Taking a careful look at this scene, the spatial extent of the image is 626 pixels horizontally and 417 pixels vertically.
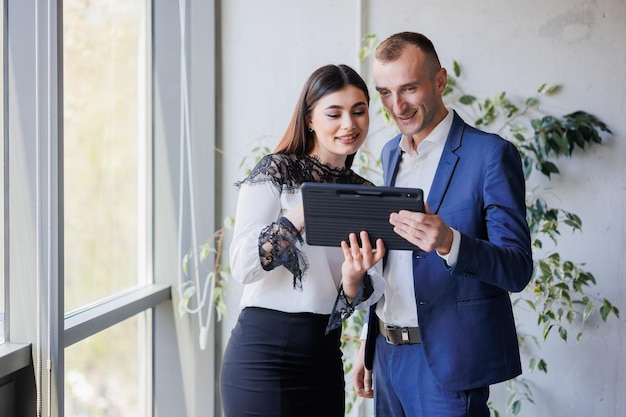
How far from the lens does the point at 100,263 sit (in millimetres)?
2770

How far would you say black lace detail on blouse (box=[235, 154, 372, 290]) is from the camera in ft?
5.92

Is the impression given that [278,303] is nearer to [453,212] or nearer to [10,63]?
[453,212]

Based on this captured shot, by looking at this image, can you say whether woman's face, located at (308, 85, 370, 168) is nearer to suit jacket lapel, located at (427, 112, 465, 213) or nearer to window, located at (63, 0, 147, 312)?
suit jacket lapel, located at (427, 112, 465, 213)

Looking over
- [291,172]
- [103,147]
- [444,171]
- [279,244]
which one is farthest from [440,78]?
[103,147]

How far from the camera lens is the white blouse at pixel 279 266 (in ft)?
6.07

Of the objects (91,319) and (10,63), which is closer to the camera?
(10,63)

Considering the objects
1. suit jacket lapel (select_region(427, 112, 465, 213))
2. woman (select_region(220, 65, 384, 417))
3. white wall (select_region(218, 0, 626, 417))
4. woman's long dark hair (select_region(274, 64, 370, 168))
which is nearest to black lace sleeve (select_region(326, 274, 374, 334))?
woman (select_region(220, 65, 384, 417))

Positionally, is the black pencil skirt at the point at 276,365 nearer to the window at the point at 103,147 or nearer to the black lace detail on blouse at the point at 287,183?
the black lace detail on blouse at the point at 287,183

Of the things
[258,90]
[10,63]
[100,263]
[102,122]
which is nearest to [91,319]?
[100,263]

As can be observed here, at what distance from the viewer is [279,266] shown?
189 centimetres

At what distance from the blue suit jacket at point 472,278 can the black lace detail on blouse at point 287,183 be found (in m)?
0.28

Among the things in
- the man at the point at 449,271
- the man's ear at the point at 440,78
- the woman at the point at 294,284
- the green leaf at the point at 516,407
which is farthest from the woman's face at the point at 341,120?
the green leaf at the point at 516,407

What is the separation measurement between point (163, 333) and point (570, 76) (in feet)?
6.72

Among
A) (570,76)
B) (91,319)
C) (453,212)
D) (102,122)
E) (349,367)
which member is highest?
(570,76)
